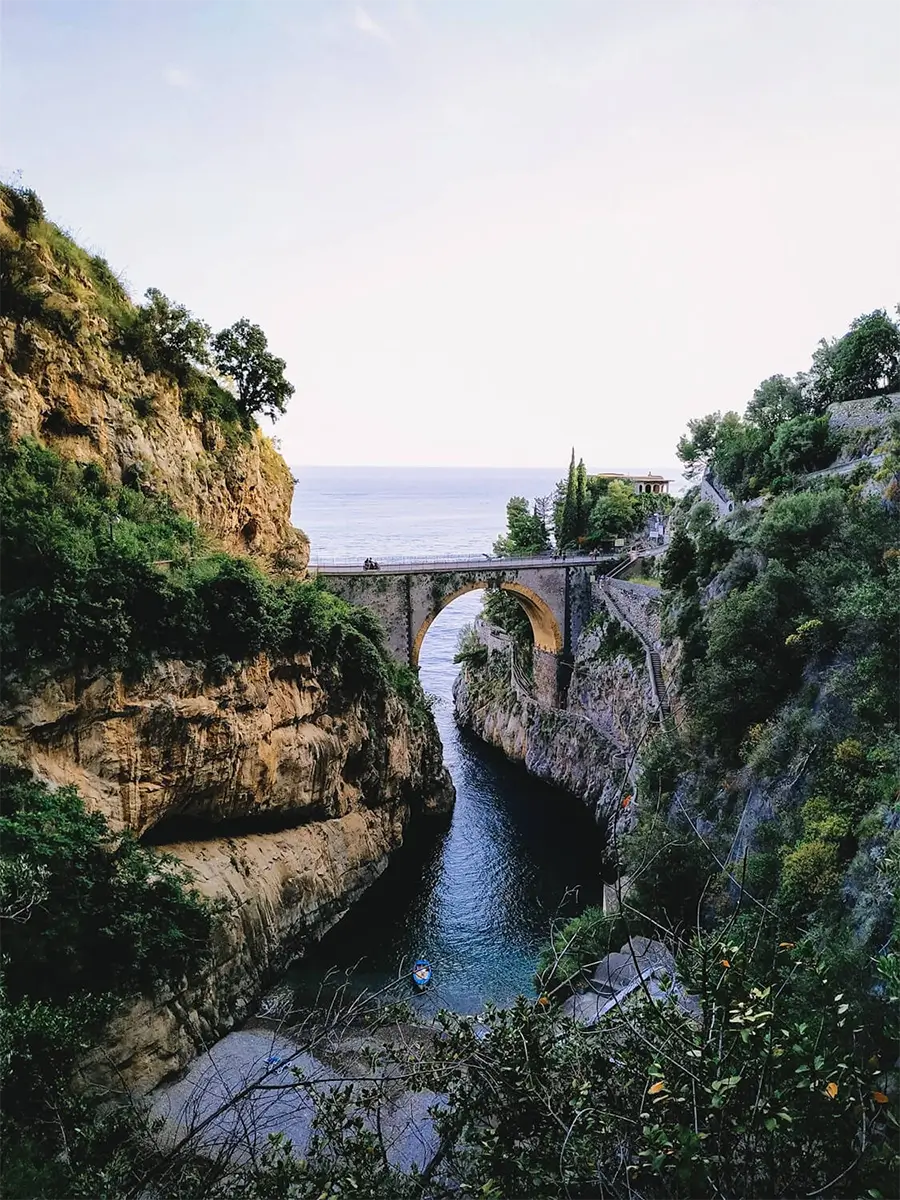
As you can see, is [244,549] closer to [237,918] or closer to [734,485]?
[237,918]

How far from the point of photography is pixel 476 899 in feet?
74.0

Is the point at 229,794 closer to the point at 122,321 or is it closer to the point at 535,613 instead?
the point at 122,321

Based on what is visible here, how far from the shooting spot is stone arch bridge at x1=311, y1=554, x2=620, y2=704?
96.5 feet

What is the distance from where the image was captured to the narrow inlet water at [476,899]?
725 inches

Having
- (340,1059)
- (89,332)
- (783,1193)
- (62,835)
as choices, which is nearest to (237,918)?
(340,1059)

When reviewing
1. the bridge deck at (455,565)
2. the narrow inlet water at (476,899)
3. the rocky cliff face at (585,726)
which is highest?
the bridge deck at (455,565)

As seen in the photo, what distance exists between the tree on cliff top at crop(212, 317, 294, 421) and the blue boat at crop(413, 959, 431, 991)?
714 inches

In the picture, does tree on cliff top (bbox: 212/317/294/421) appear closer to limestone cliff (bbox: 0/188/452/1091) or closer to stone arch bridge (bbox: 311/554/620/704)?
limestone cliff (bbox: 0/188/452/1091)

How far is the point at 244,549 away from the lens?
22562 mm

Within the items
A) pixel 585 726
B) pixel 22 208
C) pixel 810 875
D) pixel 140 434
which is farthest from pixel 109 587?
pixel 585 726

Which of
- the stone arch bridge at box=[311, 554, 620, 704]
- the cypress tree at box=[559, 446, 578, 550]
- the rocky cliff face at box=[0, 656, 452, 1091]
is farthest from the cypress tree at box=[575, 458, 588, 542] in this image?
the rocky cliff face at box=[0, 656, 452, 1091]

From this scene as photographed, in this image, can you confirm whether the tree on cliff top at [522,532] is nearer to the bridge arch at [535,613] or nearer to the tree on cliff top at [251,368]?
the bridge arch at [535,613]

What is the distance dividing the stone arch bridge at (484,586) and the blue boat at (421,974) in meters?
12.2

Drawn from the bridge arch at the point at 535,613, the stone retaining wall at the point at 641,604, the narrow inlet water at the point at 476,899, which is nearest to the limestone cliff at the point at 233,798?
the narrow inlet water at the point at 476,899
